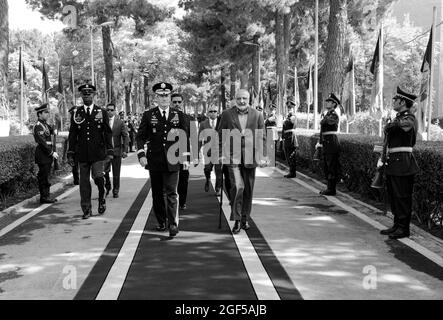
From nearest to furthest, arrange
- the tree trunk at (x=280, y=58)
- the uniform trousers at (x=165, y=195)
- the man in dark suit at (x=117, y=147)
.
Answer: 1. the uniform trousers at (x=165, y=195)
2. the man in dark suit at (x=117, y=147)
3. the tree trunk at (x=280, y=58)

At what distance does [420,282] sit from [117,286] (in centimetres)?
293

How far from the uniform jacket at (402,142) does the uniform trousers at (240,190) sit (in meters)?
1.92

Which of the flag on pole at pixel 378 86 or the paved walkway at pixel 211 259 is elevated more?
the flag on pole at pixel 378 86

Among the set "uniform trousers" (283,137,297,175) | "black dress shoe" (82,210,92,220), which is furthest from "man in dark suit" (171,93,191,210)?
"uniform trousers" (283,137,297,175)

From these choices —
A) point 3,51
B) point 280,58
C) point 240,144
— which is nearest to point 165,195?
point 240,144

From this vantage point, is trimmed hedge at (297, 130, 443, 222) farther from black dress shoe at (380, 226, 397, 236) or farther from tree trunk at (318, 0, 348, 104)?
tree trunk at (318, 0, 348, 104)

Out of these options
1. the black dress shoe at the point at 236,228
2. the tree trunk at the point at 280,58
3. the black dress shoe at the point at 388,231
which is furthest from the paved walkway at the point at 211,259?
the tree trunk at the point at 280,58

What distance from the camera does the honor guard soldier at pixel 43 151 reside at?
10883 millimetres

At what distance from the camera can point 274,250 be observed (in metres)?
7.07

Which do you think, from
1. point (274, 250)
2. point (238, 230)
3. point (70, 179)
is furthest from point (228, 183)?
point (70, 179)

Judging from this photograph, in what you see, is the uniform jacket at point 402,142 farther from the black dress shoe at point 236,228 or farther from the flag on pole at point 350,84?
the flag on pole at point 350,84

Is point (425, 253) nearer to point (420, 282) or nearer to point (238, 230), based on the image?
point (420, 282)

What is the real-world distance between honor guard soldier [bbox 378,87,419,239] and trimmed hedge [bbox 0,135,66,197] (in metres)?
6.84

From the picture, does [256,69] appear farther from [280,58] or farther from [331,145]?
[331,145]
